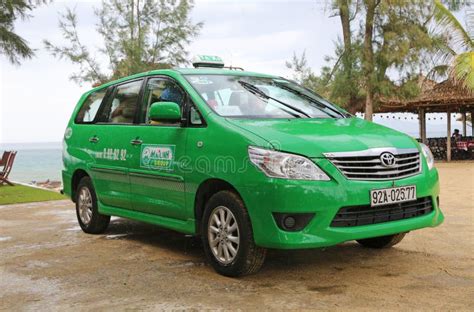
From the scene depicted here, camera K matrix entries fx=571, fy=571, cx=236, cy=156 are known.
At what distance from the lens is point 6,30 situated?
15.9 meters

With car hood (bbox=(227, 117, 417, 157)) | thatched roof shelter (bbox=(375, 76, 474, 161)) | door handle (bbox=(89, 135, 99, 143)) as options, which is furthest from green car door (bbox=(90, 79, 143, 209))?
thatched roof shelter (bbox=(375, 76, 474, 161))

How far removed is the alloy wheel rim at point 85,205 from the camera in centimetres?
698

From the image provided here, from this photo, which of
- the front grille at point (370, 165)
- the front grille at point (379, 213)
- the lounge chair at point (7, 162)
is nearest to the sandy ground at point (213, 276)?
the front grille at point (379, 213)

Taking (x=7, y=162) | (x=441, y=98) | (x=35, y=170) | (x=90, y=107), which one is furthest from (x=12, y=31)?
(x=35, y=170)

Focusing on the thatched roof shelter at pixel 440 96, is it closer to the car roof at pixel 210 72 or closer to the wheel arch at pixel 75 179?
the wheel arch at pixel 75 179

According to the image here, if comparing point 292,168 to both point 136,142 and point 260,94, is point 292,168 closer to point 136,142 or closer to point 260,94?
point 260,94

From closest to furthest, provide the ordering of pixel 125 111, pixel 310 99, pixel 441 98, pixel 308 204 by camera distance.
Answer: pixel 308 204 < pixel 310 99 < pixel 125 111 < pixel 441 98

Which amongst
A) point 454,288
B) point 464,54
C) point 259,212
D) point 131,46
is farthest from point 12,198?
point 464,54

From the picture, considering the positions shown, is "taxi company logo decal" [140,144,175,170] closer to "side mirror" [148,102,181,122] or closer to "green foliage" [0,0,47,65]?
"side mirror" [148,102,181,122]

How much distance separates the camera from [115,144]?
6219 millimetres

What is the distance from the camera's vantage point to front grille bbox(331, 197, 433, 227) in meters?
4.36

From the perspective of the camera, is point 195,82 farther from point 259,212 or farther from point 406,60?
point 406,60

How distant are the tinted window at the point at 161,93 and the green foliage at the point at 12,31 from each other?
11166 millimetres

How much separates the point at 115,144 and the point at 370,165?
117 inches
